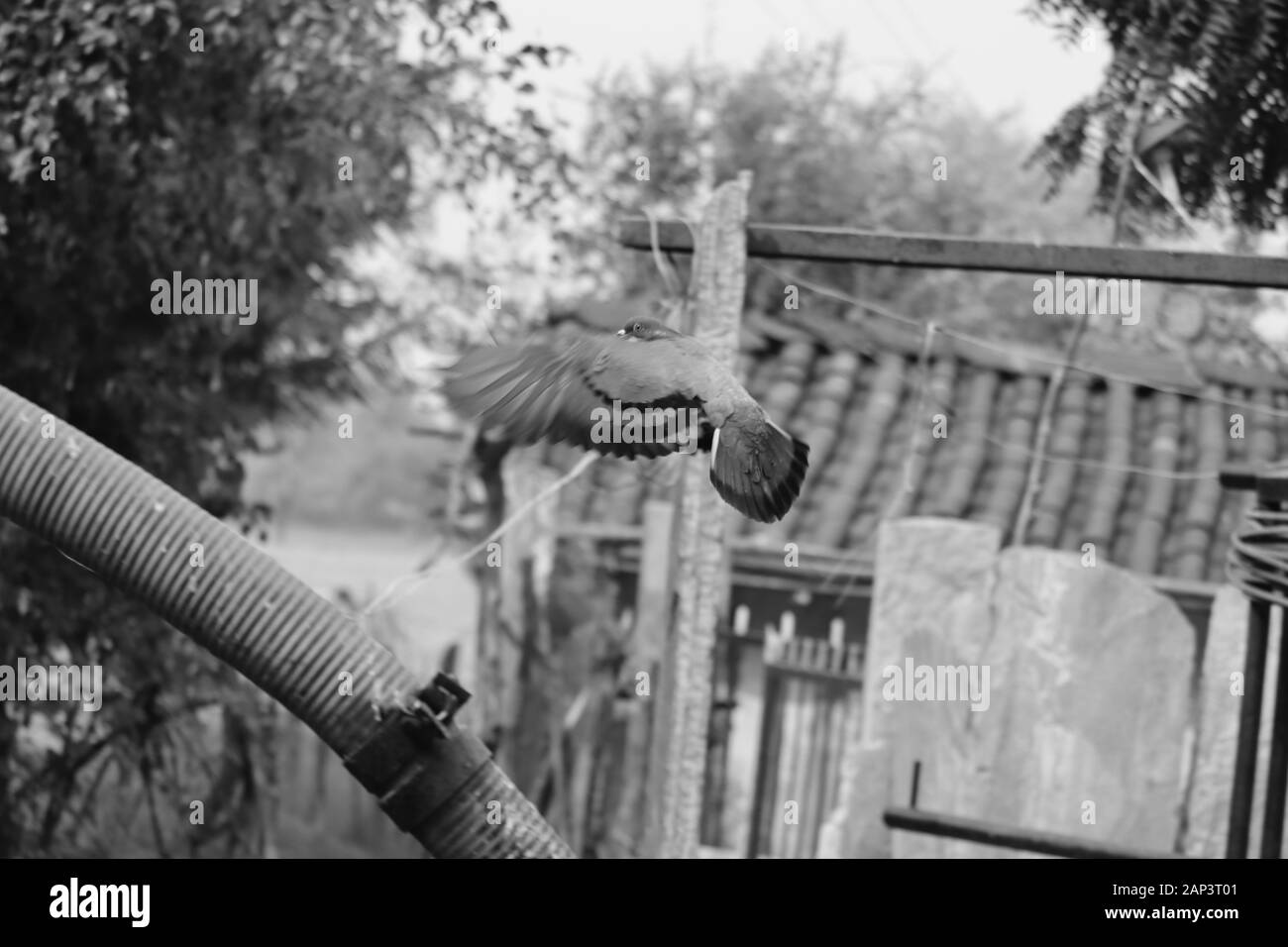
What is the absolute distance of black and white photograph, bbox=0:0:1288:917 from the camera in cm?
334

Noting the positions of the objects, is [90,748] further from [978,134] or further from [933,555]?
[978,134]

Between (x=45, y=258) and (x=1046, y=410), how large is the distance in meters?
4.22

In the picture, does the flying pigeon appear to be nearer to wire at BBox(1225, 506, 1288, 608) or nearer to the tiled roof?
wire at BBox(1225, 506, 1288, 608)

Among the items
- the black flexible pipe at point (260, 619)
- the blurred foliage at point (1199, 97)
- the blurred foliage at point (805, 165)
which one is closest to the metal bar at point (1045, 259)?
the blurred foliage at point (1199, 97)

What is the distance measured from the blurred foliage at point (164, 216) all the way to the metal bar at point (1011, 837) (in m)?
3.39

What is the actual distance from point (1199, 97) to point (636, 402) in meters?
3.48

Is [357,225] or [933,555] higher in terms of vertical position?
[357,225]

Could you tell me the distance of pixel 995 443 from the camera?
8.23m

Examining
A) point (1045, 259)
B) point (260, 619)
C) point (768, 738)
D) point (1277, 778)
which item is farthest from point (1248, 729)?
point (768, 738)

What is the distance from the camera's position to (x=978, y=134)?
81.4 feet

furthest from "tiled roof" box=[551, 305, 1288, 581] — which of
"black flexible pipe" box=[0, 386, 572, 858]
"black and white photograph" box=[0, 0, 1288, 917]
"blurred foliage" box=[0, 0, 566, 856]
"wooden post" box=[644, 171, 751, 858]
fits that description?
"black flexible pipe" box=[0, 386, 572, 858]

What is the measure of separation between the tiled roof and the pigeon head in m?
4.81

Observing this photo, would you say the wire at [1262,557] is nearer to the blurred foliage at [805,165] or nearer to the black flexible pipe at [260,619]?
the black flexible pipe at [260,619]
